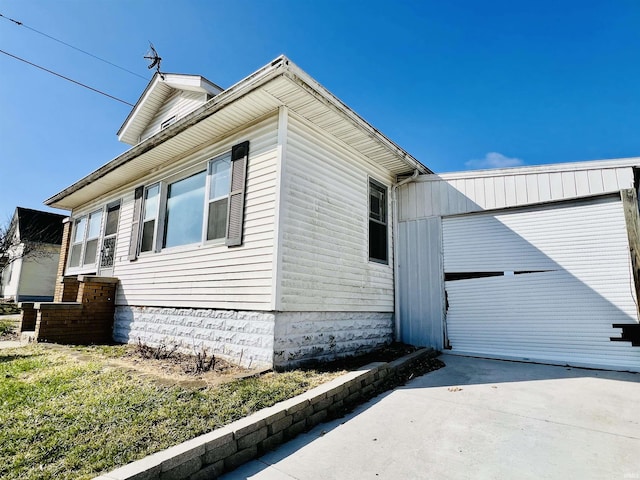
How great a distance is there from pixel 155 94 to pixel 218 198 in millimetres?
4915

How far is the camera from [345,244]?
5.68 m

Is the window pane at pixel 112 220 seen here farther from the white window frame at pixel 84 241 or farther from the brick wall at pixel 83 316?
the brick wall at pixel 83 316

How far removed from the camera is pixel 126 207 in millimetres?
7918

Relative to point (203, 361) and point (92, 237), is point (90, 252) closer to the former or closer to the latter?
point (92, 237)

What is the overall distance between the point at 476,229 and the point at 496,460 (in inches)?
178

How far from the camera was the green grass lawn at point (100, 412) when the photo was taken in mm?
2104

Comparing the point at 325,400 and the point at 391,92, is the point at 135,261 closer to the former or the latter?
the point at 325,400

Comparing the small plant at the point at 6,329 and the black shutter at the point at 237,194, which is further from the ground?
the black shutter at the point at 237,194

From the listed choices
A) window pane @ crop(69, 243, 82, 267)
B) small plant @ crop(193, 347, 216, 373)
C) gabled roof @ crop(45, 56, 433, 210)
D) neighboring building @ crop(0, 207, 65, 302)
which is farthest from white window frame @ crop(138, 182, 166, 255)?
neighboring building @ crop(0, 207, 65, 302)

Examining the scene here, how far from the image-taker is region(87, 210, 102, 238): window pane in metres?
8.99

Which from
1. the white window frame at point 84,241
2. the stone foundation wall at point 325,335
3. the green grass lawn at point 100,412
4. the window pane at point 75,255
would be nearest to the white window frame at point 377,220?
the stone foundation wall at point 325,335

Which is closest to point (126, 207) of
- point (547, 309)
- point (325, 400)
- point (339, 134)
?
point (339, 134)

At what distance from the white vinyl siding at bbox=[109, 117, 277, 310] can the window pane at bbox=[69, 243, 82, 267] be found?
14.8ft

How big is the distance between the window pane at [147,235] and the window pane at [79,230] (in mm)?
3859
